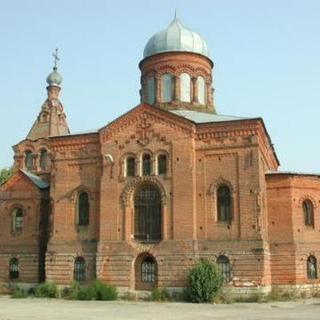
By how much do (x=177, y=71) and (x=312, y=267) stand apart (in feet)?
44.1

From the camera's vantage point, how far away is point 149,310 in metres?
21.2

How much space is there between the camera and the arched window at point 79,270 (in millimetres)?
28189

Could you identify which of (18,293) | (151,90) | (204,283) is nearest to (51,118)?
(151,90)

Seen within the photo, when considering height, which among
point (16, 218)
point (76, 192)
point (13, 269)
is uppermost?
point (76, 192)

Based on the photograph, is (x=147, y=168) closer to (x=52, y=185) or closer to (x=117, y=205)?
(x=117, y=205)

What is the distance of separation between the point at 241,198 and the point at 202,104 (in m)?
8.54

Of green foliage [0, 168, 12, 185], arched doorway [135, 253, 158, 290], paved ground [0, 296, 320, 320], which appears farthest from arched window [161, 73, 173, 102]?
green foliage [0, 168, 12, 185]

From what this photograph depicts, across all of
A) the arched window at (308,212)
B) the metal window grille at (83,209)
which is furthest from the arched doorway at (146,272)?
the arched window at (308,212)

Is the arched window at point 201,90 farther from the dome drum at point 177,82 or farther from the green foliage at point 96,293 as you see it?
the green foliage at point 96,293

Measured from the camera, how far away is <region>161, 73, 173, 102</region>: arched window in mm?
32719

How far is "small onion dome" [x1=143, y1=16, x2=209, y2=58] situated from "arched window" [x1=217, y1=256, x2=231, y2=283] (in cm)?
1348

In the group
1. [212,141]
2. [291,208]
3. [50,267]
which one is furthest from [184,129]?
[50,267]

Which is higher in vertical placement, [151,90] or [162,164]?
[151,90]

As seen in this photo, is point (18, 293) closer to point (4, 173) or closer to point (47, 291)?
point (47, 291)
